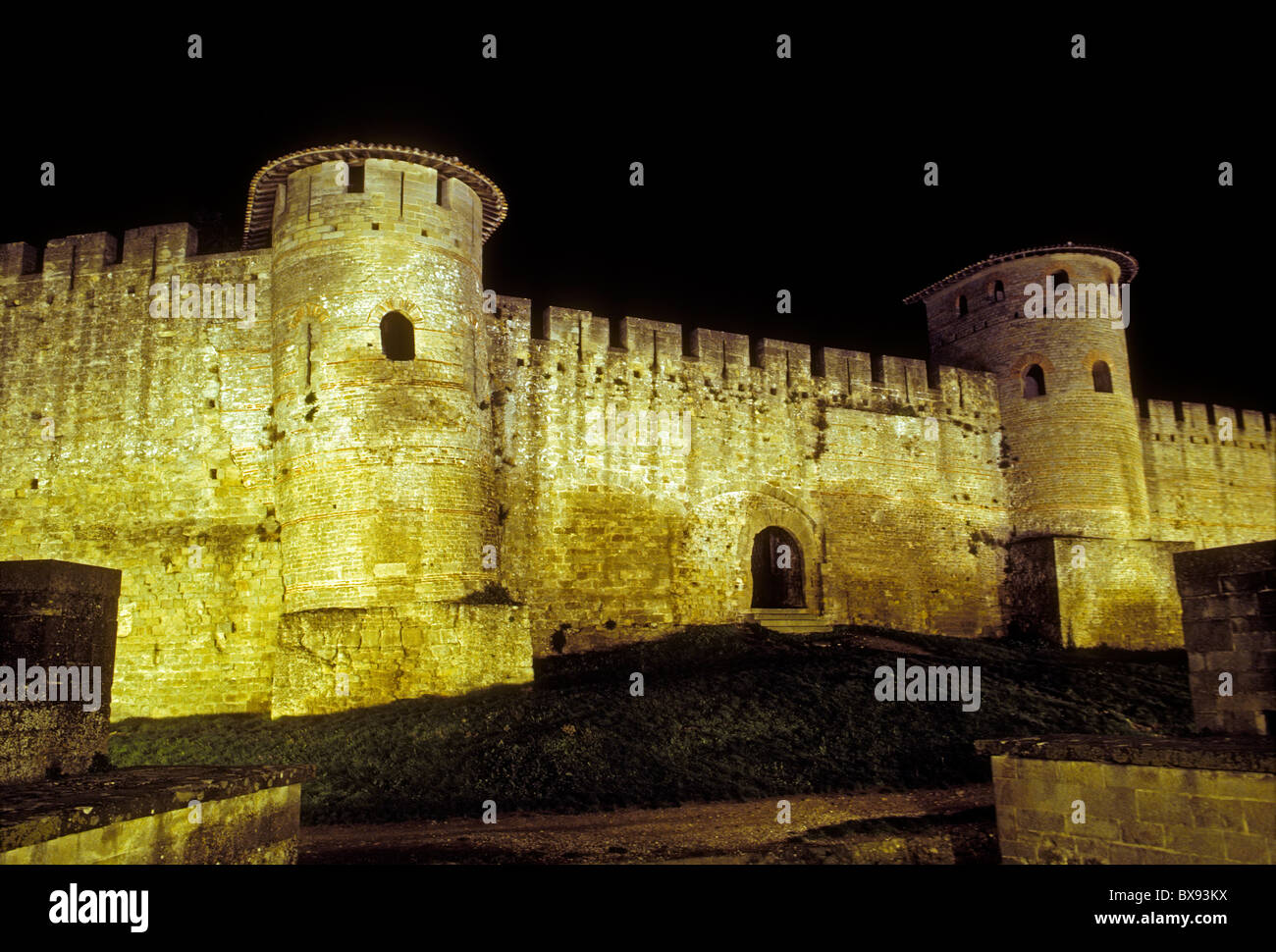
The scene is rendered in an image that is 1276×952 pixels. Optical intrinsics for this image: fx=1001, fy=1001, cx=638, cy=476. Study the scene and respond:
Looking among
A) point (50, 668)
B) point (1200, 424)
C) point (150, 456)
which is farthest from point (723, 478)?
point (50, 668)

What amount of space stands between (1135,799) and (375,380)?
1154 cm

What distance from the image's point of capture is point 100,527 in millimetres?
15672

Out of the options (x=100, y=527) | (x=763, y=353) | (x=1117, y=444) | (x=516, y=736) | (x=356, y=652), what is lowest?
(x=516, y=736)

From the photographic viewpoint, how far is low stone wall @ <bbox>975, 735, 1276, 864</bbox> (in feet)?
18.2

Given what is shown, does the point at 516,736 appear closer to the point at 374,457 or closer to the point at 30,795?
the point at 374,457

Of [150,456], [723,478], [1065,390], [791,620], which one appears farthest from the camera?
[1065,390]

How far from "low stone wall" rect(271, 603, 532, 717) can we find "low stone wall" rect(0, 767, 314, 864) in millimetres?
7786

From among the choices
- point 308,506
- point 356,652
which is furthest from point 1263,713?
point 308,506

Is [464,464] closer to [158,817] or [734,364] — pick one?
[734,364]

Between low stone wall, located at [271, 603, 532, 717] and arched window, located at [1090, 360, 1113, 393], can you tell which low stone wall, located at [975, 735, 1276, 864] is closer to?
low stone wall, located at [271, 603, 532, 717]

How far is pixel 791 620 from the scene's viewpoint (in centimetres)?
1841

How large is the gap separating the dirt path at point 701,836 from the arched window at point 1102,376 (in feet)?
45.0

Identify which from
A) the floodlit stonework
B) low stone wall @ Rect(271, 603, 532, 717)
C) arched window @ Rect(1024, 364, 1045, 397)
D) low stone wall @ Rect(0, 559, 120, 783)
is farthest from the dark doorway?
low stone wall @ Rect(0, 559, 120, 783)

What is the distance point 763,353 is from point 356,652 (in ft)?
32.6
